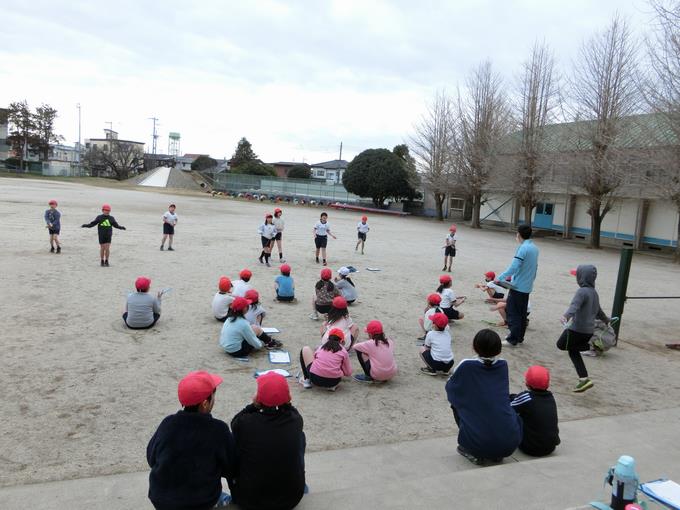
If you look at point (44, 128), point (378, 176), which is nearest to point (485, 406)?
point (378, 176)

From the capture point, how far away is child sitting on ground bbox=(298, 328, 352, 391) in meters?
6.10

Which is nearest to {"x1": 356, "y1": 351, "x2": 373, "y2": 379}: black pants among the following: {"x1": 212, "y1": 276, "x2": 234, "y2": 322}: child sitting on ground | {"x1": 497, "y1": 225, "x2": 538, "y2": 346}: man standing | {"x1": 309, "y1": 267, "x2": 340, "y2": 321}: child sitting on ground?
{"x1": 309, "y1": 267, "x2": 340, "y2": 321}: child sitting on ground

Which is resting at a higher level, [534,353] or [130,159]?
[130,159]

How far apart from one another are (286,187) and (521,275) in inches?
2160

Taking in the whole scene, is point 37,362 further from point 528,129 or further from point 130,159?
point 130,159

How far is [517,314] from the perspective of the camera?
833cm

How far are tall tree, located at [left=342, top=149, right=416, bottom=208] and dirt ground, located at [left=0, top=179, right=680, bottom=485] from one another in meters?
33.7

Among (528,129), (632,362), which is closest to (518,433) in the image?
(632,362)

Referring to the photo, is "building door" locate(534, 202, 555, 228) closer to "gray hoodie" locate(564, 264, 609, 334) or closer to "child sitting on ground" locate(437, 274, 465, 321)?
"child sitting on ground" locate(437, 274, 465, 321)

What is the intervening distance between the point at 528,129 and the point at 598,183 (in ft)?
24.5

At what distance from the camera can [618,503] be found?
3.09 meters

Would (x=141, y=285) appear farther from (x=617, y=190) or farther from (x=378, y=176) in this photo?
(x=378, y=176)

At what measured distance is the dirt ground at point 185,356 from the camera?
4.98m

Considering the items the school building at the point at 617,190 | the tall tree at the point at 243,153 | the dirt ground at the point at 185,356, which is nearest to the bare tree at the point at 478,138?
the school building at the point at 617,190
